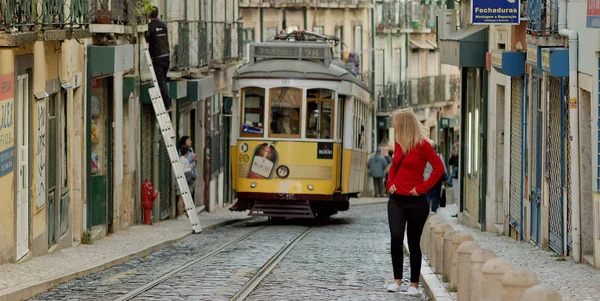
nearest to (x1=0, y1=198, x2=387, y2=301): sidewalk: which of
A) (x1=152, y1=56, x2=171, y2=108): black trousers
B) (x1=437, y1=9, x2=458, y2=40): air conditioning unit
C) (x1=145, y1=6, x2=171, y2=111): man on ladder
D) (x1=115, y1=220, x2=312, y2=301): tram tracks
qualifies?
(x1=115, y1=220, x2=312, y2=301): tram tracks

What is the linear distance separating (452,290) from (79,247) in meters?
8.81

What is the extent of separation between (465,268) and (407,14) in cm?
5421

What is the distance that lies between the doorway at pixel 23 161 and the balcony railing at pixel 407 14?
4488cm

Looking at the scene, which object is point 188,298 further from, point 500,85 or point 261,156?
point 261,156

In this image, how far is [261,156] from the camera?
27.4 metres

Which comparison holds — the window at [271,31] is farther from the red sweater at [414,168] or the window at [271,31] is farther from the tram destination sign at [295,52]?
the red sweater at [414,168]

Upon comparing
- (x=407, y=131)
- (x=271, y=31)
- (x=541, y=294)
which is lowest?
(x=541, y=294)

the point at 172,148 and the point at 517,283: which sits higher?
the point at 517,283

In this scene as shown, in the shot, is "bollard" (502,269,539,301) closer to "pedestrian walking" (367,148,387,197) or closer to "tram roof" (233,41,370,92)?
"tram roof" (233,41,370,92)

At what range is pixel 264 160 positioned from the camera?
27391 millimetres

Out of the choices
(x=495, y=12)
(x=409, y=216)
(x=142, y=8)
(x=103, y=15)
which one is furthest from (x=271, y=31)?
(x=409, y=216)

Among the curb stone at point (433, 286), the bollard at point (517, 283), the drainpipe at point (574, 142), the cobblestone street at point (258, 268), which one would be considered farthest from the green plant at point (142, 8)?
the bollard at point (517, 283)

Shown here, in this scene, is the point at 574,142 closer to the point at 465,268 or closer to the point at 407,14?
the point at 465,268

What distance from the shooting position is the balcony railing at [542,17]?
17933 millimetres
